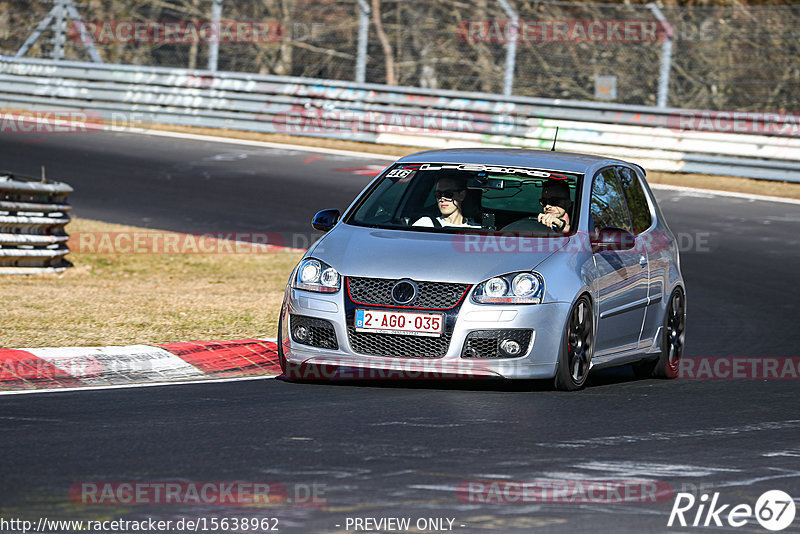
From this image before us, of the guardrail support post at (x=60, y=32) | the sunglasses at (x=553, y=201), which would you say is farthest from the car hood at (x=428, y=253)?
the guardrail support post at (x=60, y=32)

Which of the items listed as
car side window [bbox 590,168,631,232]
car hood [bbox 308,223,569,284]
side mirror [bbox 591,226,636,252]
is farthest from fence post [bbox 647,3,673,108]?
car hood [bbox 308,223,569,284]

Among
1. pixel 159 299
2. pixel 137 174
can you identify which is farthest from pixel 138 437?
pixel 137 174

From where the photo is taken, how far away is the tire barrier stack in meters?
14.4

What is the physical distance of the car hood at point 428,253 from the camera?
8.52 meters

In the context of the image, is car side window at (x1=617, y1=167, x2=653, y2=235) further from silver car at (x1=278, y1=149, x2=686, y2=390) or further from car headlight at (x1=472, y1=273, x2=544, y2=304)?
car headlight at (x1=472, y1=273, x2=544, y2=304)

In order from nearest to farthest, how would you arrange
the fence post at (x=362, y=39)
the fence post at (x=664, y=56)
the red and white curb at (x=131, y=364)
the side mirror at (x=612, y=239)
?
the red and white curb at (x=131, y=364), the side mirror at (x=612, y=239), the fence post at (x=664, y=56), the fence post at (x=362, y=39)

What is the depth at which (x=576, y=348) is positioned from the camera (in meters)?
8.84

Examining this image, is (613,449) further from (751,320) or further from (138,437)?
(751,320)

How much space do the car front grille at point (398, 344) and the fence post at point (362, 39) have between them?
17991 mm

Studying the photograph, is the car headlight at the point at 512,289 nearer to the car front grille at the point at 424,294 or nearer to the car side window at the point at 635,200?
the car front grille at the point at 424,294

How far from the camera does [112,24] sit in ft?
97.7

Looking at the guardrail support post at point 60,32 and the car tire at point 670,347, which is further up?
the guardrail support post at point 60,32

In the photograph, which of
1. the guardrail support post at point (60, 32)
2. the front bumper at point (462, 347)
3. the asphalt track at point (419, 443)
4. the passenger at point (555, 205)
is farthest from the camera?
the guardrail support post at point (60, 32)

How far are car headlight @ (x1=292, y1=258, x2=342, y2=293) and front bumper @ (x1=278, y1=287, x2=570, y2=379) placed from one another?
0.06 m
